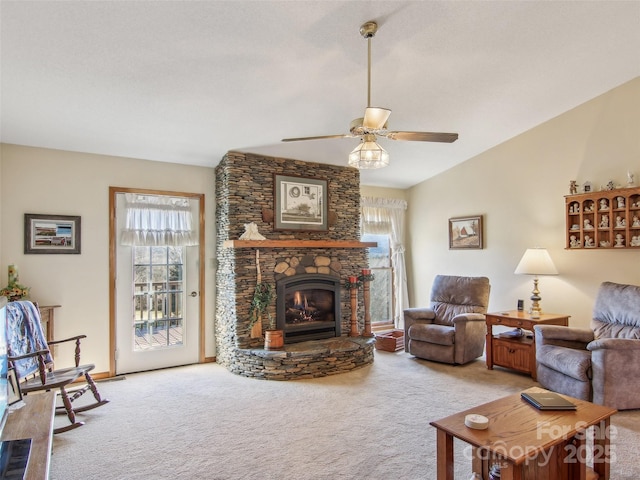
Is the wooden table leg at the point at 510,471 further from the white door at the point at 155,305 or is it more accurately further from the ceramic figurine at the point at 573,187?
the white door at the point at 155,305

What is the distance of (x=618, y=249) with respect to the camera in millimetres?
4168

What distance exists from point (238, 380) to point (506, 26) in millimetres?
4214

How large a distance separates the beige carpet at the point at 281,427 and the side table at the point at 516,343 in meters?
0.14

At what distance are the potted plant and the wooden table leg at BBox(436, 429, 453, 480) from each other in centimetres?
270

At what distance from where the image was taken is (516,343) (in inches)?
173

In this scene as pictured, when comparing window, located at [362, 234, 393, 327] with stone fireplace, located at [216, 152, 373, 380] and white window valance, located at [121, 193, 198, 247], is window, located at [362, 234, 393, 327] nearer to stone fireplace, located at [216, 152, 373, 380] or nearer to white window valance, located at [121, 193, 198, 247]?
stone fireplace, located at [216, 152, 373, 380]

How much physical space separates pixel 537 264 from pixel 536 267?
1.6 inches

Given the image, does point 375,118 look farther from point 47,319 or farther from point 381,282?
point 381,282

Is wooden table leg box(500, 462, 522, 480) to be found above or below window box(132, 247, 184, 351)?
below

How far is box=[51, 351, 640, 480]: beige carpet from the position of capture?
8.35ft

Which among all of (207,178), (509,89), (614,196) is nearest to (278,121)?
(207,178)

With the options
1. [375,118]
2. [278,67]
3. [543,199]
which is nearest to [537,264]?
[543,199]

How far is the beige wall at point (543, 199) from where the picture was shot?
13.7ft

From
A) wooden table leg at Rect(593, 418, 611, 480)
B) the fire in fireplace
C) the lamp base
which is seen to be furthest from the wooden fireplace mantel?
wooden table leg at Rect(593, 418, 611, 480)
